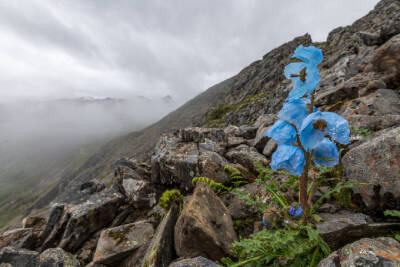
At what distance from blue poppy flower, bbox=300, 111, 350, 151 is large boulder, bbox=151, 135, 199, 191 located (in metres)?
4.68

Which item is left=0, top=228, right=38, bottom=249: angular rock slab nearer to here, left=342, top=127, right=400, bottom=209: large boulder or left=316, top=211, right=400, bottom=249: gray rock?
left=316, top=211, right=400, bottom=249: gray rock

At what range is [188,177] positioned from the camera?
665 centimetres

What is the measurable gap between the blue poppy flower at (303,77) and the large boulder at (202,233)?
2794mm

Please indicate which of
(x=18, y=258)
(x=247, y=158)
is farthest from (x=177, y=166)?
(x=18, y=258)

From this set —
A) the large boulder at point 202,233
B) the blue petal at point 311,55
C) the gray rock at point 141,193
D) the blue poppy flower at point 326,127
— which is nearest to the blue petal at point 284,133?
the blue poppy flower at point 326,127

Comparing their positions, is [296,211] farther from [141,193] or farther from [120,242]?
[141,193]

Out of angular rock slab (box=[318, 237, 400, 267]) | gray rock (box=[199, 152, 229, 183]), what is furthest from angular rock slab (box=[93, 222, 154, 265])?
angular rock slab (box=[318, 237, 400, 267])

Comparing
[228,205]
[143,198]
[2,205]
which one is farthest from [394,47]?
[2,205]

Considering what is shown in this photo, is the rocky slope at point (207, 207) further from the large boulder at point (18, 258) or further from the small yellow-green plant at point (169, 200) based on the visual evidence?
the small yellow-green plant at point (169, 200)

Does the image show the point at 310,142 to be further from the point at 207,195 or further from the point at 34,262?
the point at 34,262

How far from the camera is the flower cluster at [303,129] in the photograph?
2.27 meters

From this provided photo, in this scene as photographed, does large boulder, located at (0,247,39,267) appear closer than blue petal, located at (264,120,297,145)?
No

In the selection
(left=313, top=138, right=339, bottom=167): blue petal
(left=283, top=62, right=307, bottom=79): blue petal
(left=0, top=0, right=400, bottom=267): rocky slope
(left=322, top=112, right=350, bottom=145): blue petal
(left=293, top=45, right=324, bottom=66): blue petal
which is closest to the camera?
(left=322, top=112, right=350, bottom=145): blue petal

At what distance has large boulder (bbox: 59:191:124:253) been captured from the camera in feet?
17.9
